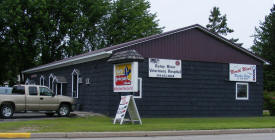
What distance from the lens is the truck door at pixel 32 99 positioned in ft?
71.6

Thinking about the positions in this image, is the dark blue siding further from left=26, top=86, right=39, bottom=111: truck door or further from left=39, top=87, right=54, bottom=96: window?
left=26, top=86, right=39, bottom=111: truck door

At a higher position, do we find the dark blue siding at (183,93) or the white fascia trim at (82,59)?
the white fascia trim at (82,59)

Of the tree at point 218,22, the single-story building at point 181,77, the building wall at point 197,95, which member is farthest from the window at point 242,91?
the tree at point 218,22

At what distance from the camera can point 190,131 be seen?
616 inches

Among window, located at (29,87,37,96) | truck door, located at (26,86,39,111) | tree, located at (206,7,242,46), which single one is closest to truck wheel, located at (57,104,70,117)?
truck door, located at (26,86,39,111)

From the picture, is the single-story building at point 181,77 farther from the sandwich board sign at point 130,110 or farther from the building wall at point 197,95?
the sandwich board sign at point 130,110

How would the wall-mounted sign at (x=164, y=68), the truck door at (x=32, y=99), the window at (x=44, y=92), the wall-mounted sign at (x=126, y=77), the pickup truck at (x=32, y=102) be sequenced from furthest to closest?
1. the wall-mounted sign at (x=164, y=68)
2. the window at (x=44, y=92)
3. the truck door at (x=32, y=99)
4. the pickup truck at (x=32, y=102)
5. the wall-mounted sign at (x=126, y=77)

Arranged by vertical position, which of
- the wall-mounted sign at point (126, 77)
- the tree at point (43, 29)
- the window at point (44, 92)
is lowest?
the window at point (44, 92)

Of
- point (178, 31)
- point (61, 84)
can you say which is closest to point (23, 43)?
point (61, 84)

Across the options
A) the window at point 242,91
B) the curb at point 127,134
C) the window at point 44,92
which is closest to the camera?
the curb at point 127,134

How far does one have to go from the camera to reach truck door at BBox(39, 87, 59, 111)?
2230 centimetres

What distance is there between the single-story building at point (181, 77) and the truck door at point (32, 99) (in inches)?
146

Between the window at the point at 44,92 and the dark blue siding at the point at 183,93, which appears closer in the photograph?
the window at the point at 44,92

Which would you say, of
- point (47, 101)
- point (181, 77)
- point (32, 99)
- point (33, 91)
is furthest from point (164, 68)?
point (32, 99)
